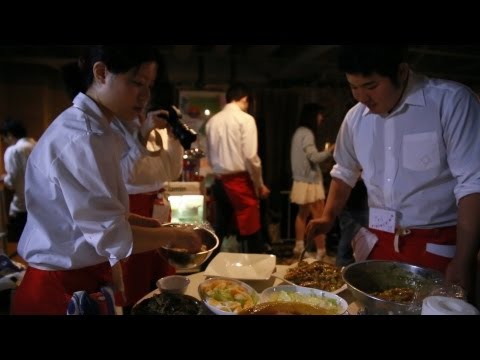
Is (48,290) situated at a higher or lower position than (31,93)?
lower

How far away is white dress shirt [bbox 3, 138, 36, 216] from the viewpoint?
4203 millimetres

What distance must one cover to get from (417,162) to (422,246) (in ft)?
1.09

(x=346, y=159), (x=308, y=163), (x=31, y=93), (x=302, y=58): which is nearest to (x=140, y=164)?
(x=346, y=159)

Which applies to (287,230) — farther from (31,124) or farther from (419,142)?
(31,124)

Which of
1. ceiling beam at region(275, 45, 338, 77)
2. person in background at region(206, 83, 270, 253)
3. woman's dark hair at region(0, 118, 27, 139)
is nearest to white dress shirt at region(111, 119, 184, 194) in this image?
person in background at region(206, 83, 270, 253)

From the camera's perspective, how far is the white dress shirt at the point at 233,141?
3.74 metres

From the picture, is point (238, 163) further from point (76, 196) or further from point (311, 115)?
point (76, 196)

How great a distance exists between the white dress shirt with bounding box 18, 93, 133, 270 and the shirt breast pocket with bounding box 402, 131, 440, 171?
1.12m

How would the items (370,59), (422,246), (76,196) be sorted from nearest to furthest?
(76,196) < (370,59) < (422,246)

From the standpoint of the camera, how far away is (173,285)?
1.35m

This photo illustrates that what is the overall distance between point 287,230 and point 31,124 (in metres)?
4.08

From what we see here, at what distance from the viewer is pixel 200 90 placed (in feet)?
18.0

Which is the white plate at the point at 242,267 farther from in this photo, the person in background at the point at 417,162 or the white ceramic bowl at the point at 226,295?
the person in background at the point at 417,162
